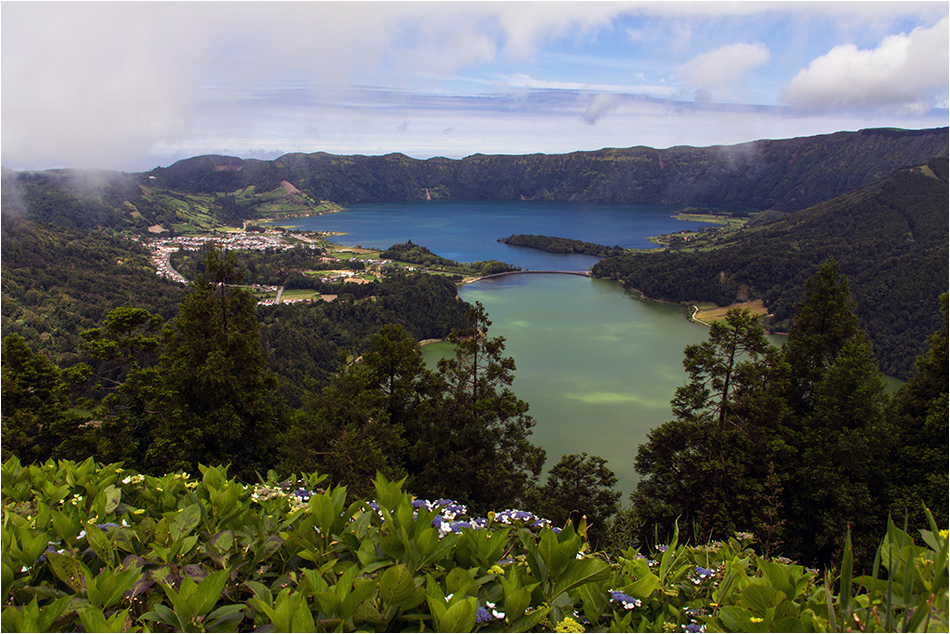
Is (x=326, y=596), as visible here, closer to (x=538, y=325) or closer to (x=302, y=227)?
(x=538, y=325)

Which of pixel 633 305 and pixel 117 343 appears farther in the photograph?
pixel 633 305

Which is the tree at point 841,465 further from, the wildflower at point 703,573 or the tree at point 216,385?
the tree at point 216,385

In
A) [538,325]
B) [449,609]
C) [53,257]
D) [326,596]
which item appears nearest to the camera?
[449,609]

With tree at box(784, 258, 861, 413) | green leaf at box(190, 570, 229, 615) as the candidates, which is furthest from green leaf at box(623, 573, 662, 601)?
tree at box(784, 258, 861, 413)

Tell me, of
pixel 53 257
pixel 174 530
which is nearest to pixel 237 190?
pixel 53 257

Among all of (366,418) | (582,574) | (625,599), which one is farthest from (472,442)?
(625,599)
